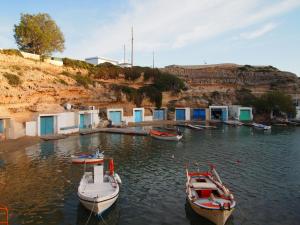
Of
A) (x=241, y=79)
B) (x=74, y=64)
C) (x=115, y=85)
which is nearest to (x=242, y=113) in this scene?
(x=241, y=79)

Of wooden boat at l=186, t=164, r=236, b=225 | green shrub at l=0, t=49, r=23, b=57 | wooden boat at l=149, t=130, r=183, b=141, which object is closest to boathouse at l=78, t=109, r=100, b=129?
wooden boat at l=149, t=130, r=183, b=141

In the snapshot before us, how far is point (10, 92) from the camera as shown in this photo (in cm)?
5262

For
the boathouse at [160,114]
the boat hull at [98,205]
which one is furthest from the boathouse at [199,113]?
the boat hull at [98,205]

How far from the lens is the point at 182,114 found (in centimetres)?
8725

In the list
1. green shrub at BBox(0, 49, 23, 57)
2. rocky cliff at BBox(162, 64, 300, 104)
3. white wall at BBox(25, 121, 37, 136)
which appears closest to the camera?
white wall at BBox(25, 121, 37, 136)

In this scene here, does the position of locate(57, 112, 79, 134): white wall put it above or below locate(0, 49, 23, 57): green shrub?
below

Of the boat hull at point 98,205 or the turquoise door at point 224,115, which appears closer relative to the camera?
the boat hull at point 98,205

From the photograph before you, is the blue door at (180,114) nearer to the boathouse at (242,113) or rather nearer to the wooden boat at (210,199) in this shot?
the boathouse at (242,113)

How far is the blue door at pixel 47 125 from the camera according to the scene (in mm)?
53875

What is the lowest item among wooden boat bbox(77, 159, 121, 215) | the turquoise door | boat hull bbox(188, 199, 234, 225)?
boat hull bbox(188, 199, 234, 225)

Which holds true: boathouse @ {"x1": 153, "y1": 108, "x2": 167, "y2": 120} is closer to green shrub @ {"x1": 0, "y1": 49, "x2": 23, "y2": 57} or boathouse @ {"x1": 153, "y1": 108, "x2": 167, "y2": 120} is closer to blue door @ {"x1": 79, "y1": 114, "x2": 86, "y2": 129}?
blue door @ {"x1": 79, "y1": 114, "x2": 86, "y2": 129}

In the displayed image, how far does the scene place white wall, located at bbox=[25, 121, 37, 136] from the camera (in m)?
50.7

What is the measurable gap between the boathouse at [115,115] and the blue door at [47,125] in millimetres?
18485

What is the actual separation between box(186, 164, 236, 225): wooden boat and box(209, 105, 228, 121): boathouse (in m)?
63.1
